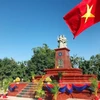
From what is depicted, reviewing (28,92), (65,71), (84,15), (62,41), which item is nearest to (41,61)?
(62,41)

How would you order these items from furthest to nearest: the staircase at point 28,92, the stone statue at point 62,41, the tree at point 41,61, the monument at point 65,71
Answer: the tree at point 41,61 < the stone statue at point 62,41 < the staircase at point 28,92 < the monument at point 65,71

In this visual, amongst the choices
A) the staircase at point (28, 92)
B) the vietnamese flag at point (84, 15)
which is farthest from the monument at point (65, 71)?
the vietnamese flag at point (84, 15)

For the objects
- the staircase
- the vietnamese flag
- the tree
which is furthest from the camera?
the tree

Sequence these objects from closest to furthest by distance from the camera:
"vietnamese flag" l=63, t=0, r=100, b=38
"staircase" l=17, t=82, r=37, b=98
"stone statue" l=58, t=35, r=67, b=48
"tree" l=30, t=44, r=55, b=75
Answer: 1. "vietnamese flag" l=63, t=0, r=100, b=38
2. "staircase" l=17, t=82, r=37, b=98
3. "stone statue" l=58, t=35, r=67, b=48
4. "tree" l=30, t=44, r=55, b=75

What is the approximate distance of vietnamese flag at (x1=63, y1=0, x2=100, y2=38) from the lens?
17.0ft

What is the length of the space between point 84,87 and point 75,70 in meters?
5.93

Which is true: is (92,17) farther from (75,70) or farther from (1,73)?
(1,73)

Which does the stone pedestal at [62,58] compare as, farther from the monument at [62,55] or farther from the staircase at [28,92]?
the staircase at [28,92]

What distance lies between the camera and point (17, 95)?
56.3ft

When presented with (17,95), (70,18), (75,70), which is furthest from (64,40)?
(70,18)

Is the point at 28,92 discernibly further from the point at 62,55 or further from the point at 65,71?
the point at 62,55

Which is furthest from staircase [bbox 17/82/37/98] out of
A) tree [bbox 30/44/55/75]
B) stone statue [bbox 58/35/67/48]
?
tree [bbox 30/44/55/75]

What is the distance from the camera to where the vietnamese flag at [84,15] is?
204 inches

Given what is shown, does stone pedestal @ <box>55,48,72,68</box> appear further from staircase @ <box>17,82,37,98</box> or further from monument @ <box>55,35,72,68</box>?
staircase @ <box>17,82,37,98</box>
